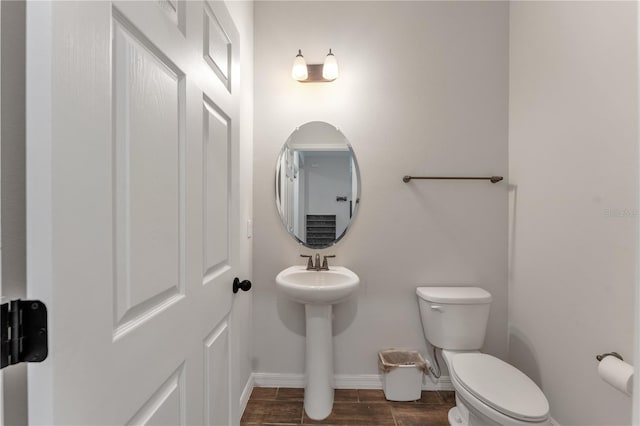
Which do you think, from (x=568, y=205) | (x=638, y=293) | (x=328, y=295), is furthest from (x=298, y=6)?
(x=638, y=293)

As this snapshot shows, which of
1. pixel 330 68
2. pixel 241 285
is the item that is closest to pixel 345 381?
pixel 241 285

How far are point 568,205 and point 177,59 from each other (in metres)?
1.79

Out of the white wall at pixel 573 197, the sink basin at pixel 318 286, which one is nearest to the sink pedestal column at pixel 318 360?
the sink basin at pixel 318 286

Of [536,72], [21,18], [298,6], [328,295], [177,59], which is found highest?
[298,6]

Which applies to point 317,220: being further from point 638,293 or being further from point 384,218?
point 638,293

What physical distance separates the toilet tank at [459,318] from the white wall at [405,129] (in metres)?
0.19

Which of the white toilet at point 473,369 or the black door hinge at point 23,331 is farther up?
the black door hinge at point 23,331

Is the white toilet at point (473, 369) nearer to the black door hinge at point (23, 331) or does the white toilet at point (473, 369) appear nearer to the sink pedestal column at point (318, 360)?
the sink pedestal column at point (318, 360)

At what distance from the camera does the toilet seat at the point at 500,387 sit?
113 cm

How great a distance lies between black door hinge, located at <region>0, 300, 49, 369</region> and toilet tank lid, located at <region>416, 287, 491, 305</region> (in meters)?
1.73

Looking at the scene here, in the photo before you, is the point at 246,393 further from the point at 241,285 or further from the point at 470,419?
the point at 470,419

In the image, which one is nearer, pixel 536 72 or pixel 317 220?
pixel 536 72

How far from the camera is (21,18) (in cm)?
40

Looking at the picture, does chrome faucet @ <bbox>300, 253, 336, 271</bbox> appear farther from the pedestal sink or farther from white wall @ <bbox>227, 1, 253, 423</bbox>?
white wall @ <bbox>227, 1, 253, 423</bbox>
